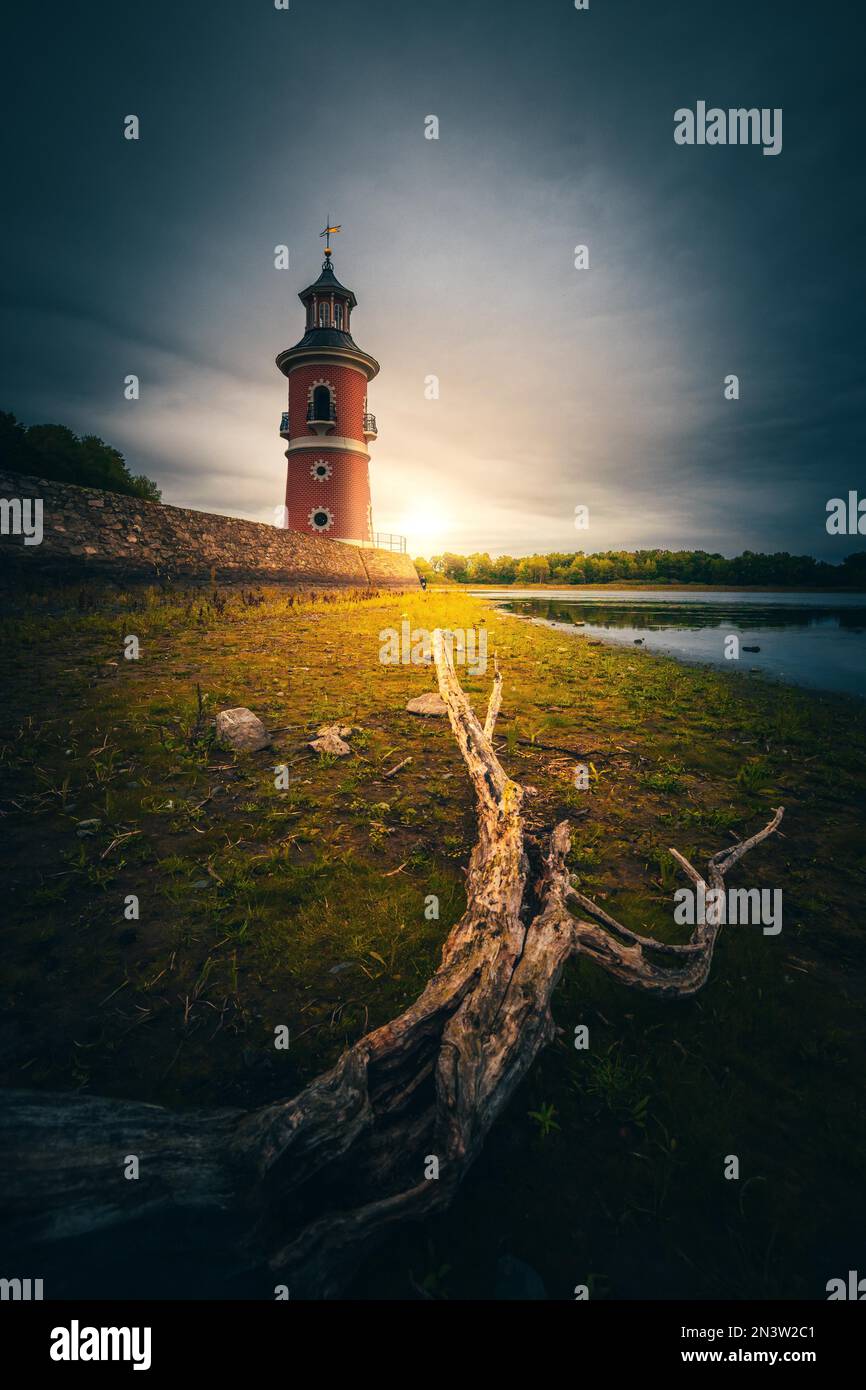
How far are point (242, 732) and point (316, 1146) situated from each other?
206 inches

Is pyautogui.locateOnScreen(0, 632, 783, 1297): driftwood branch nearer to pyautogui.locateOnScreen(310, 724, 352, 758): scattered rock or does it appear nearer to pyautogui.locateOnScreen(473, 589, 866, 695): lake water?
pyautogui.locateOnScreen(310, 724, 352, 758): scattered rock

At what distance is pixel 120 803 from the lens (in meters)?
4.98

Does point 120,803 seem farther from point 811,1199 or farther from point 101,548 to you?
point 101,548

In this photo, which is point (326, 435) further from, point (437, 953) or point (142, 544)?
point (437, 953)

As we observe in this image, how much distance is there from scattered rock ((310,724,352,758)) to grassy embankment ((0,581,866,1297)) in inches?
7.2

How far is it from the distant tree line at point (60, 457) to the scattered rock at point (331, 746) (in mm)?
25549

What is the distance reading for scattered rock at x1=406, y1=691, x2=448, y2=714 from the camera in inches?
339

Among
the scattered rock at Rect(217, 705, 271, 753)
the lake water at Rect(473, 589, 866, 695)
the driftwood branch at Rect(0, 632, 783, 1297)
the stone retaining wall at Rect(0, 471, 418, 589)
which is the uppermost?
the stone retaining wall at Rect(0, 471, 418, 589)

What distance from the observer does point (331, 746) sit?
6641mm

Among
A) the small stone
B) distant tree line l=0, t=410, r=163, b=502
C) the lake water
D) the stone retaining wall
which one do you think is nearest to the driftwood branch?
the small stone

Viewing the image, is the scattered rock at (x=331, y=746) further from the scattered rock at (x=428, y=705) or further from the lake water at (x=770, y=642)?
the lake water at (x=770, y=642)

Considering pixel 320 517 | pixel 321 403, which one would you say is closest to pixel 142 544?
pixel 320 517

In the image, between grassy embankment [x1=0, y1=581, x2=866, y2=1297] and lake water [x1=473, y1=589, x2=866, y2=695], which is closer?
grassy embankment [x1=0, y1=581, x2=866, y2=1297]
